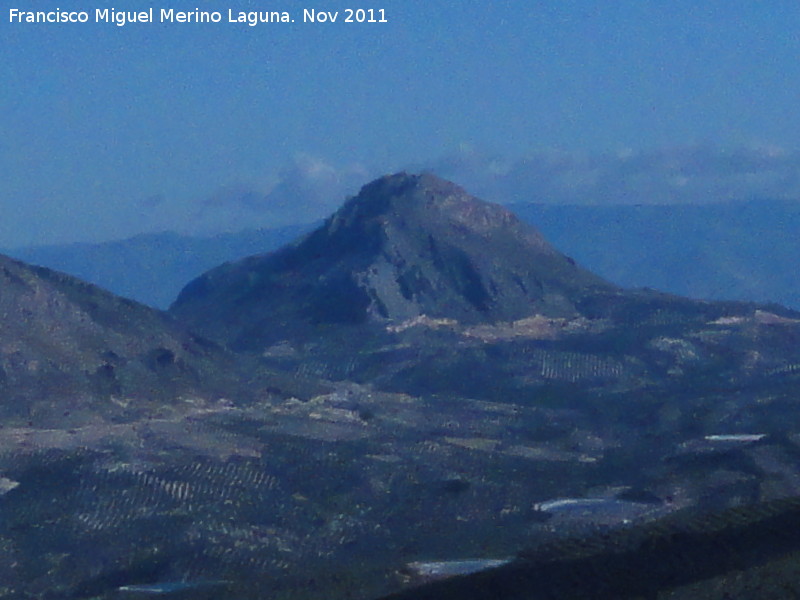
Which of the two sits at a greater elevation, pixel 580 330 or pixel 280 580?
pixel 580 330

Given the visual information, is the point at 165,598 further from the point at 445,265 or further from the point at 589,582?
the point at 445,265

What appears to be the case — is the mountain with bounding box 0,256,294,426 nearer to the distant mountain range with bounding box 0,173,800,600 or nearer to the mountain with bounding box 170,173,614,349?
the distant mountain range with bounding box 0,173,800,600

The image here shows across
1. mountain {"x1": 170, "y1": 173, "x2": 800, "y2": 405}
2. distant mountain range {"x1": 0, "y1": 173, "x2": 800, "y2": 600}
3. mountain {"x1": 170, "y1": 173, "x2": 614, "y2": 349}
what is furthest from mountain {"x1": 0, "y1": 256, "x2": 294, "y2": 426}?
mountain {"x1": 170, "y1": 173, "x2": 614, "y2": 349}

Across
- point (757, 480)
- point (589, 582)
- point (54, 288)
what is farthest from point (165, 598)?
point (54, 288)

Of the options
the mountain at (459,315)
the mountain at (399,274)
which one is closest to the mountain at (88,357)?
the mountain at (459,315)

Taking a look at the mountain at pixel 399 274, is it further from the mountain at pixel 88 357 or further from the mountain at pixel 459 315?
the mountain at pixel 88 357

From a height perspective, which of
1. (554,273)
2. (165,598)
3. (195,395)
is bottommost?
(165,598)
